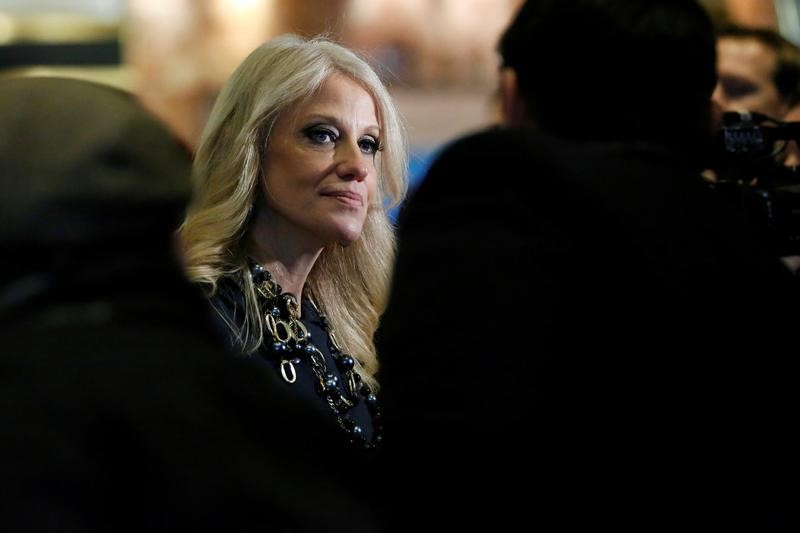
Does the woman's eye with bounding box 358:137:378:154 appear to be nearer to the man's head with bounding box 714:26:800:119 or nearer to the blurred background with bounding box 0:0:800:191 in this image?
the man's head with bounding box 714:26:800:119

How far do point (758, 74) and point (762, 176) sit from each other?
1581 millimetres

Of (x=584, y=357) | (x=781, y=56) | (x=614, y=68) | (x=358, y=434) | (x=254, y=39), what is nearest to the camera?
(x=584, y=357)

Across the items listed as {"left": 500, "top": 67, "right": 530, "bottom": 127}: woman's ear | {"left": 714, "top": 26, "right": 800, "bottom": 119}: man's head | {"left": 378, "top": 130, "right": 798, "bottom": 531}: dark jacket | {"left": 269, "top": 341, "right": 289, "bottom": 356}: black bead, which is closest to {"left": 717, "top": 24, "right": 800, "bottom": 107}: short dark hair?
{"left": 714, "top": 26, "right": 800, "bottom": 119}: man's head

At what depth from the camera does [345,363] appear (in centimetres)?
253

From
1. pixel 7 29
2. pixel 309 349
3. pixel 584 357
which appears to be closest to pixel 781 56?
pixel 309 349

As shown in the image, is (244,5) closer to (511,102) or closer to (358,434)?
(358,434)

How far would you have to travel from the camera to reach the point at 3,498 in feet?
3.76

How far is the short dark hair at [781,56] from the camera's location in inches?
143

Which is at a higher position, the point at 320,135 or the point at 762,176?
the point at 762,176

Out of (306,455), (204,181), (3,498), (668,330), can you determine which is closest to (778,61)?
(204,181)

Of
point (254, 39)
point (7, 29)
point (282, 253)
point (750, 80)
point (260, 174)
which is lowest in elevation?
point (7, 29)

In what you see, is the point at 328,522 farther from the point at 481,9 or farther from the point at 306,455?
the point at 481,9

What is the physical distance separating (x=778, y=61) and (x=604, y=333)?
8.22ft

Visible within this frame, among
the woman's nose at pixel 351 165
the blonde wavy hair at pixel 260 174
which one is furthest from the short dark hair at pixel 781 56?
the woman's nose at pixel 351 165
